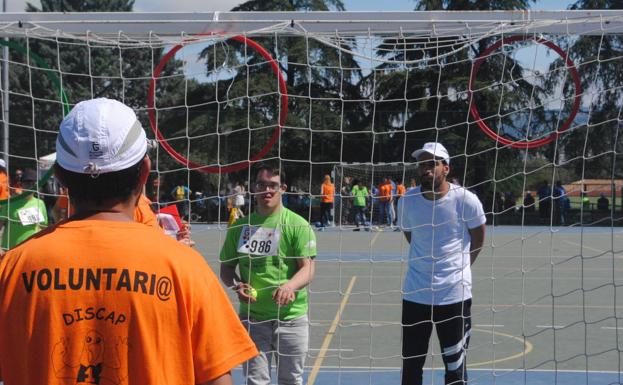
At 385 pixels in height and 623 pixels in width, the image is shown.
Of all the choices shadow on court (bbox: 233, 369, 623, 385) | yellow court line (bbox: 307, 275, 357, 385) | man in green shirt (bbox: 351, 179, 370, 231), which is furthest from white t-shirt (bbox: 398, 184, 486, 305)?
man in green shirt (bbox: 351, 179, 370, 231)

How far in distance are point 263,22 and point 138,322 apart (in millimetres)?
3843

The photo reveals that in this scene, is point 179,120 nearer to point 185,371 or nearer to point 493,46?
point 493,46

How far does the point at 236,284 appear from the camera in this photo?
5152 mm

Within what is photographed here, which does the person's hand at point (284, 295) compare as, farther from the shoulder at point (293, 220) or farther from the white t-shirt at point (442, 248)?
the white t-shirt at point (442, 248)

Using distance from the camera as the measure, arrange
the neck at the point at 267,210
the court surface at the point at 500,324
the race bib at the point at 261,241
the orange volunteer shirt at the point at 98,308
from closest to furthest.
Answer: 1. the orange volunteer shirt at the point at 98,308
2. the race bib at the point at 261,241
3. the neck at the point at 267,210
4. the court surface at the point at 500,324

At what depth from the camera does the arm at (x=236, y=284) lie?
5.10 m

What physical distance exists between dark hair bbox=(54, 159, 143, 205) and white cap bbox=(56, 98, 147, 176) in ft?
0.05

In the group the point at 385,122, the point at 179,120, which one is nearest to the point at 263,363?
the point at 385,122

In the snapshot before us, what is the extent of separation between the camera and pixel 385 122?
17.0 meters

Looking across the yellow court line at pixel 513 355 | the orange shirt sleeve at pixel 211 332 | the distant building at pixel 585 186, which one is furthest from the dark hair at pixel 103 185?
the yellow court line at pixel 513 355

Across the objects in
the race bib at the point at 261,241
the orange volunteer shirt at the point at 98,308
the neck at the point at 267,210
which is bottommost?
the race bib at the point at 261,241

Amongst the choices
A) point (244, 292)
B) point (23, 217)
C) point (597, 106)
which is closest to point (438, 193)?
point (244, 292)

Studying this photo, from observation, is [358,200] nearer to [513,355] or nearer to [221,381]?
[513,355]

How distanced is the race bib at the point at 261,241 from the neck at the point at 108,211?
10.9 feet
